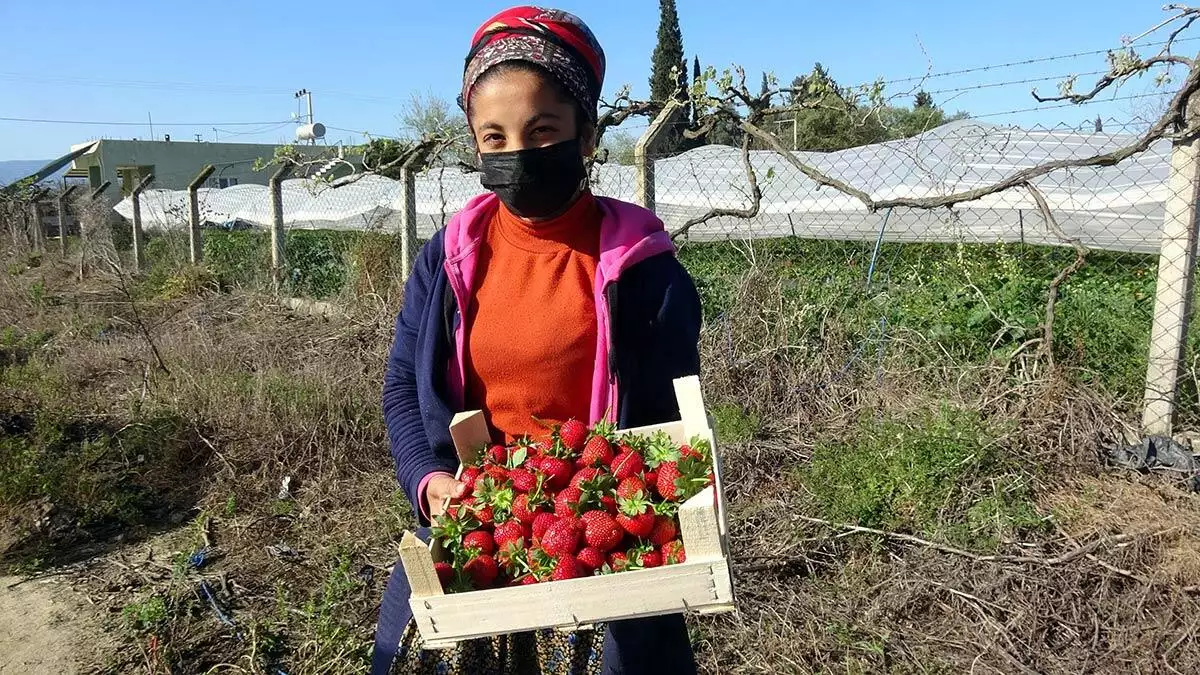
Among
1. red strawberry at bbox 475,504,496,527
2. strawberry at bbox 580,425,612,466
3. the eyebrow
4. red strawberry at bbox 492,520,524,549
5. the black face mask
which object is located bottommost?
red strawberry at bbox 492,520,524,549

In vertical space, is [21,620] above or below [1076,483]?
below

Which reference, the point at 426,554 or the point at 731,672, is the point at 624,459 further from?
Result: the point at 731,672

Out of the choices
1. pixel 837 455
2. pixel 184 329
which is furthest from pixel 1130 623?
pixel 184 329

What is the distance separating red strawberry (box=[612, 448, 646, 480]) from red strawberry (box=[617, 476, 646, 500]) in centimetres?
1

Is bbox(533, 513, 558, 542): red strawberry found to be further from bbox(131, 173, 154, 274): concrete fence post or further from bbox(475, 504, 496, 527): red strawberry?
bbox(131, 173, 154, 274): concrete fence post

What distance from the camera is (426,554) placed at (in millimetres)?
1221

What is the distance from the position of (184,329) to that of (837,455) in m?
5.31

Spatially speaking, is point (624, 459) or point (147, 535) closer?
point (624, 459)

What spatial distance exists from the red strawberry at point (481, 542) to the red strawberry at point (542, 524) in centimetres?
8

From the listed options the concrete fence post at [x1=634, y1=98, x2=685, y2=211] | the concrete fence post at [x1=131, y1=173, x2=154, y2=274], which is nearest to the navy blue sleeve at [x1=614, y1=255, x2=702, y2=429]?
the concrete fence post at [x1=634, y1=98, x2=685, y2=211]

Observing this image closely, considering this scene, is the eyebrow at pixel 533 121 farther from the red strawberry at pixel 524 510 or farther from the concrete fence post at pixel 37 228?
the concrete fence post at pixel 37 228

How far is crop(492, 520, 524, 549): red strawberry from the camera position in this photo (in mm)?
1366

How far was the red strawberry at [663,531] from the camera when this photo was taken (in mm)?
1347

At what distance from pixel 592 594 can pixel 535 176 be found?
2.40 feet
